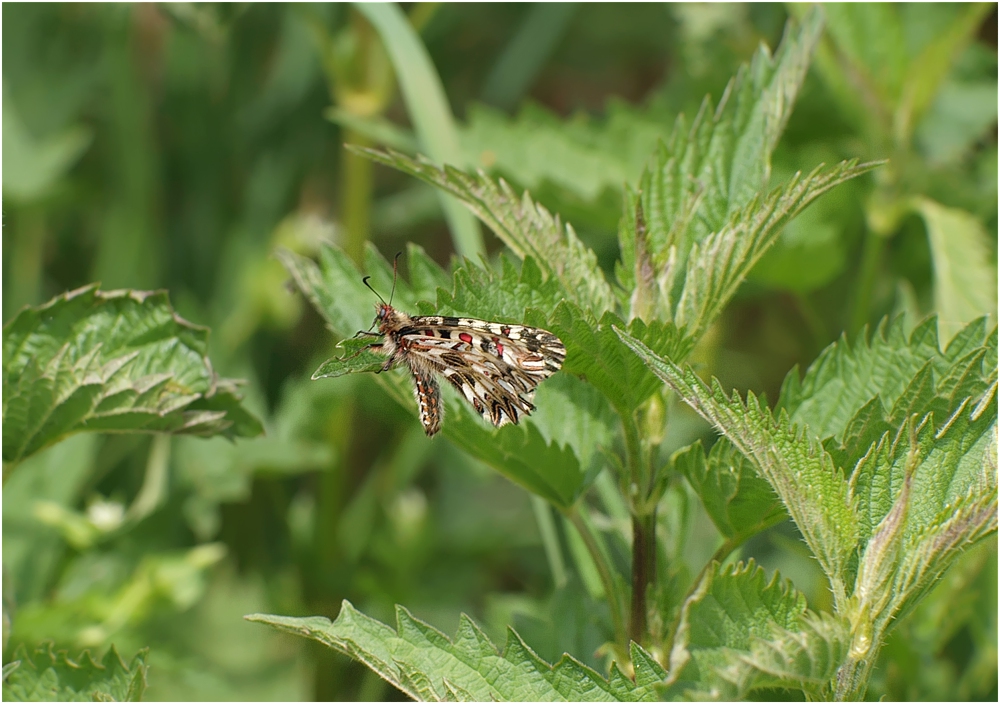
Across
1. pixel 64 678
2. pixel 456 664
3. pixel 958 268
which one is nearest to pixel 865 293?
pixel 958 268

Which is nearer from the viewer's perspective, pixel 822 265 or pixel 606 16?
pixel 822 265

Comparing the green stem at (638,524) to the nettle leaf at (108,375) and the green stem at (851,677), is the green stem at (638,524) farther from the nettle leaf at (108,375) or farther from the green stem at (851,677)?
the nettle leaf at (108,375)

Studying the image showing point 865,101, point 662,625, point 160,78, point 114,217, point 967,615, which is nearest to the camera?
point 662,625

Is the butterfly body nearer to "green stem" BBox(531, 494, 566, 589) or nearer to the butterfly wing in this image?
the butterfly wing

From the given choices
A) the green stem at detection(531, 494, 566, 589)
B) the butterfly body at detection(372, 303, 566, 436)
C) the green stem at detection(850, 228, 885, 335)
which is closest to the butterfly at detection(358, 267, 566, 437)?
the butterfly body at detection(372, 303, 566, 436)

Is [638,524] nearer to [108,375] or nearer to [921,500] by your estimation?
[921,500]

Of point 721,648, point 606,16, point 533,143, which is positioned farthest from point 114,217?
point 721,648

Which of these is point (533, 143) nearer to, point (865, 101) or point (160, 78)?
point (865, 101)

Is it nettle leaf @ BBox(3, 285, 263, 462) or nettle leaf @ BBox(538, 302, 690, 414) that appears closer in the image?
nettle leaf @ BBox(538, 302, 690, 414)
